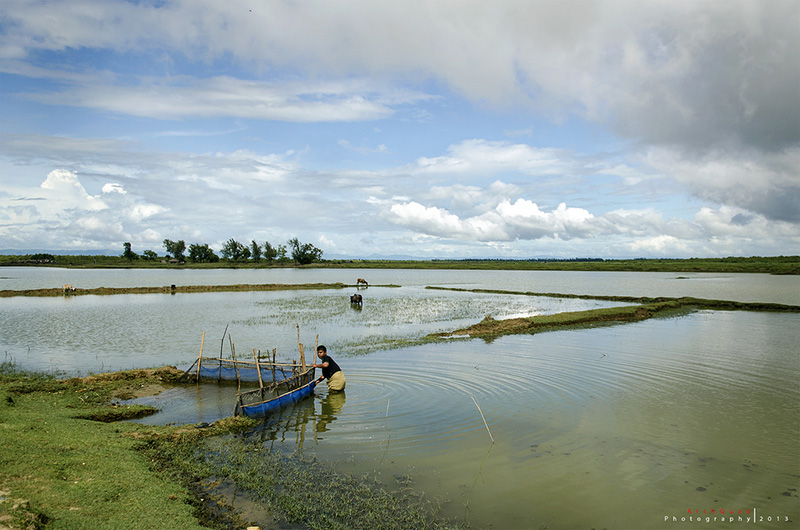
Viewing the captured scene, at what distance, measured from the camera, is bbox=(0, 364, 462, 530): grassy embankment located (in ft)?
23.8

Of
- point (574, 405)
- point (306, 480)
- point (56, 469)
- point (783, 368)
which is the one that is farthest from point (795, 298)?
point (56, 469)

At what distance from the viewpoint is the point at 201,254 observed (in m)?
165

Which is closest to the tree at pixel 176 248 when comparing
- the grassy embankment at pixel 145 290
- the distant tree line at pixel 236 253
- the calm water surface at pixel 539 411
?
the distant tree line at pixel 236 253

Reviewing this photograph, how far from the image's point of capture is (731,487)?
30.5 ft

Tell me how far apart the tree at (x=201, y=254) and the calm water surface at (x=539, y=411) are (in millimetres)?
141855

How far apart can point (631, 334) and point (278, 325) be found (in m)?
23.4

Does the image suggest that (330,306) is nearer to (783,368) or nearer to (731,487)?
(783,368)

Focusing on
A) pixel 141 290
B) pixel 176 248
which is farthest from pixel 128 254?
pixel 141 290

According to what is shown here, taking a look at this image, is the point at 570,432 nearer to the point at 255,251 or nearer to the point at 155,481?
the point at 155,481

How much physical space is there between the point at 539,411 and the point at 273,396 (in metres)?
8.68

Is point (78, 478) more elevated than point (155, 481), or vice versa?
point (78, 478)

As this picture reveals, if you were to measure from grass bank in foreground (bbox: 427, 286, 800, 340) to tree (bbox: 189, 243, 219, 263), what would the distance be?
151 m

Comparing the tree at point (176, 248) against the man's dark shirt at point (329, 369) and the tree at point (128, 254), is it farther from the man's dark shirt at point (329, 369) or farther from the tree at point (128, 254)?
the man's dark shirt at point (329, 369)

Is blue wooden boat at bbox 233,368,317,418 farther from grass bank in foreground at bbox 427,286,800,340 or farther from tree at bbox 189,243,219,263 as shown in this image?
tree at bbox 189,243,219,263
